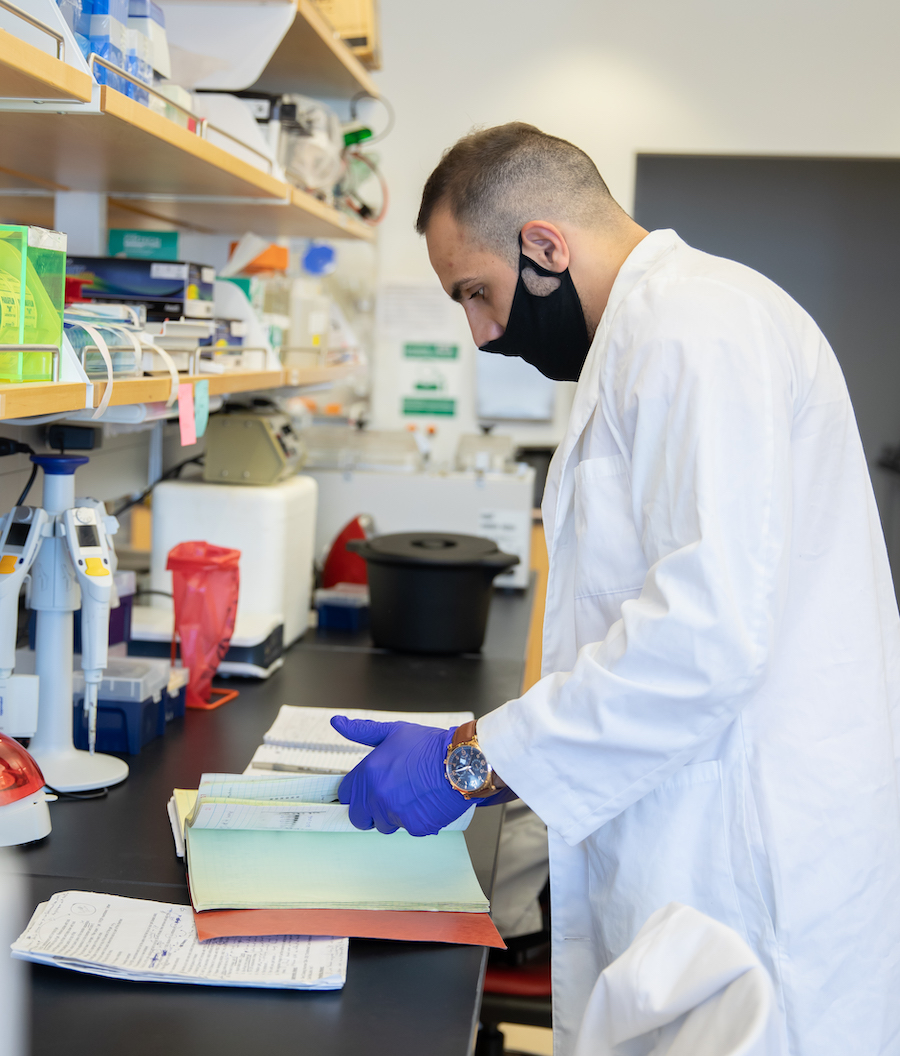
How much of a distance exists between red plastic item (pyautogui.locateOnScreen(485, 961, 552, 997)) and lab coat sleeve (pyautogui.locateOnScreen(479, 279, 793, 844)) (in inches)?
34.8

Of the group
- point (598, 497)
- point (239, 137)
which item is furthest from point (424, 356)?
point (598, 497)

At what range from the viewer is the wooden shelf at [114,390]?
97 cm

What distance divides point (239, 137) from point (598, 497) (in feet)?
4.06

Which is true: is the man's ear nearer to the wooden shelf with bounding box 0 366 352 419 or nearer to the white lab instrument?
the wooden shelf with bounding box 0 366 352 419

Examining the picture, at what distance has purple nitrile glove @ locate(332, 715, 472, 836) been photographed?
3.40 ft

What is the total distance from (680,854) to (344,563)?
1604 mm

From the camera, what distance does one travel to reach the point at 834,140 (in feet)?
11.9

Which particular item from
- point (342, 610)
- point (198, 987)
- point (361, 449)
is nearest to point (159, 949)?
point (198, 987)

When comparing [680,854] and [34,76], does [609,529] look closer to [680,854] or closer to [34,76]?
[680,854]

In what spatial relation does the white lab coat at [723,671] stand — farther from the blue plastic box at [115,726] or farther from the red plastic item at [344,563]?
the red plastic item at [344,563]

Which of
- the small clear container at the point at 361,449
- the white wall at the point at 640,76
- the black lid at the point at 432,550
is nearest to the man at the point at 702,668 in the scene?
the black lid at the point at 432,550

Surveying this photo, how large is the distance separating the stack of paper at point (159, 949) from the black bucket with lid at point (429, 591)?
109cm

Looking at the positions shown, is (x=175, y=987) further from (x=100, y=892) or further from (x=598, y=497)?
(x=598, y=497)

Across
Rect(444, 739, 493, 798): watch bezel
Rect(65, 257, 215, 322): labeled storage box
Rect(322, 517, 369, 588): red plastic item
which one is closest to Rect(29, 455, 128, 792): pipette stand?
Rect(65, 257, 215, 322): labeled storage box
